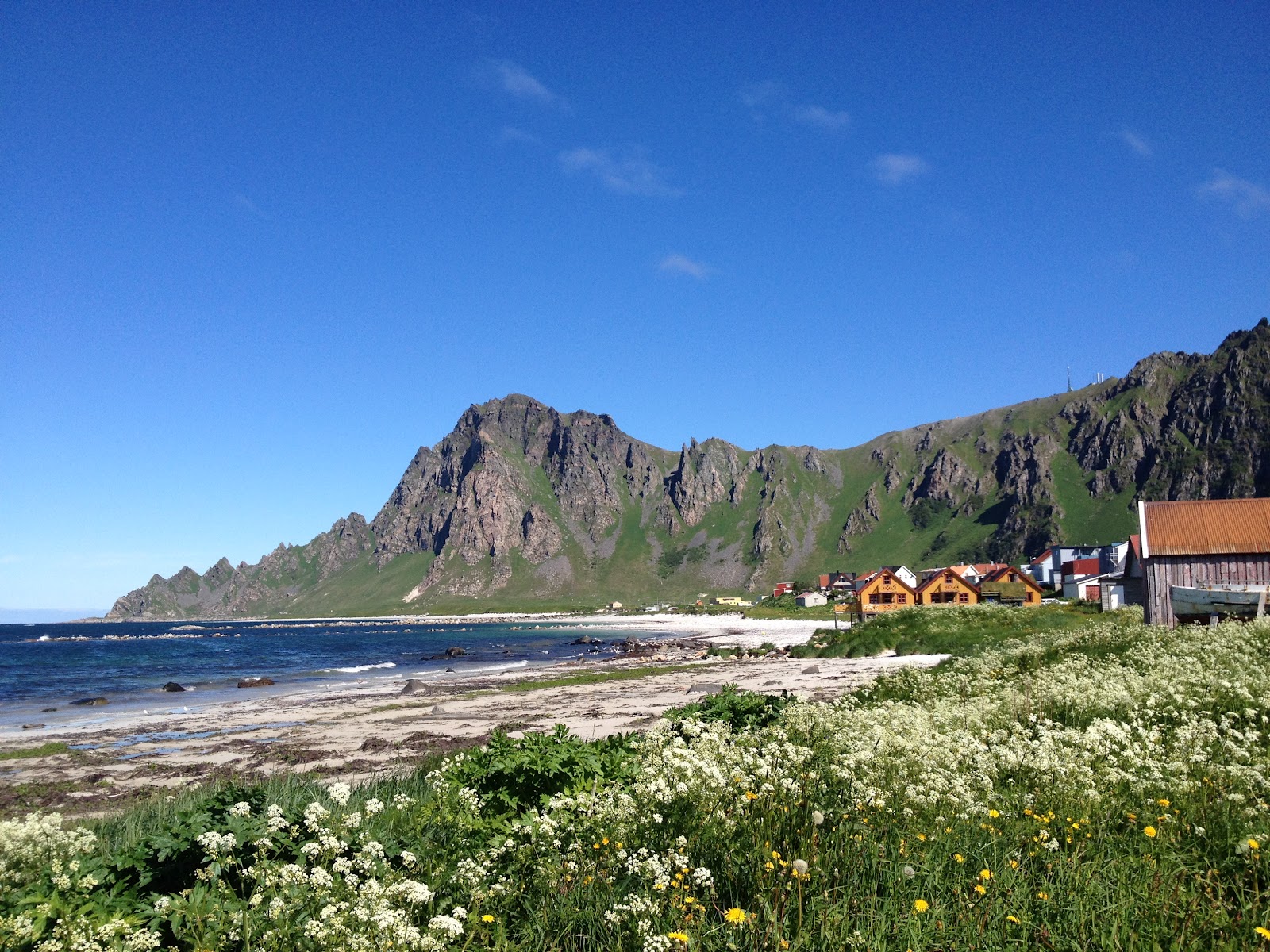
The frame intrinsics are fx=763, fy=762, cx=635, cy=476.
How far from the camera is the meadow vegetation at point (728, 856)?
16.2 ft

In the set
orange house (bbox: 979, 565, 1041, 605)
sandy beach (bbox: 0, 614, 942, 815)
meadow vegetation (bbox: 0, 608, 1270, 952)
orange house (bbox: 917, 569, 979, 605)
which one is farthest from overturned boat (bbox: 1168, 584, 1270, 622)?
orange house (bbox: 917, 569, 979, 605)

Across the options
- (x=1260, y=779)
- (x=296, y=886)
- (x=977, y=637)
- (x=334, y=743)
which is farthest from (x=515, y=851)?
(x=977, y=637)

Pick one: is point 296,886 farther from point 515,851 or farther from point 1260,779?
point 1260,779

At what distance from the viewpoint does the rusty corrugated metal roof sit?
107ft

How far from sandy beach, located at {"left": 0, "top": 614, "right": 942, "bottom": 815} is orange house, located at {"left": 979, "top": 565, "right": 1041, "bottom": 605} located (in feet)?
231

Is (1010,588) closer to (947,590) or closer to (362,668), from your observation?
(947,590)

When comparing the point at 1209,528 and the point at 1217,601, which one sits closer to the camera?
the point at 1217,601

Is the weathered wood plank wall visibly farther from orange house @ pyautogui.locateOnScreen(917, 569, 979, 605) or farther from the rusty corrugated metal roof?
orange house @ pyautogui.locateOnScreen(917, 569, 979, 605)

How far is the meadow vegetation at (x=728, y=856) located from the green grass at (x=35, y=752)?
75.0 feet

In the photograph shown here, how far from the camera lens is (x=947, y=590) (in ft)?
379

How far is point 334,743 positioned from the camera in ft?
87.3

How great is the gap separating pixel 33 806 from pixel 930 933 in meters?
22.3

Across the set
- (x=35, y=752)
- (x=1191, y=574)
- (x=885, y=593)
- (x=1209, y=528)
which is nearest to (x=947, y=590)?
(x=885, y=593)

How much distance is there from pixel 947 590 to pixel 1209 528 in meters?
86.3
